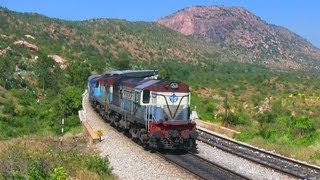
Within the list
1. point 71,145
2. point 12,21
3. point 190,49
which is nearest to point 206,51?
point 190,49

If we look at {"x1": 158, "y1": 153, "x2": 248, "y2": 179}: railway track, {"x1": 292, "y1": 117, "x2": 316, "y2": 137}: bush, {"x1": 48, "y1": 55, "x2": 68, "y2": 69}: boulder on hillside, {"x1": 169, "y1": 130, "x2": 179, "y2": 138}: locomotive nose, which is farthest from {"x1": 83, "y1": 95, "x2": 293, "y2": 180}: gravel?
{"x1": 48, "y1": 55, "x2": 68, "y2": 69}: boulder on hillside

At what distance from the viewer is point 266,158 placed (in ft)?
77.5

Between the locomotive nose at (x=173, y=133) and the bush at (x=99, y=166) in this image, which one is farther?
the locomotive nose at (x=173, y=133)

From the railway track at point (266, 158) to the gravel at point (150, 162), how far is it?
38 cm

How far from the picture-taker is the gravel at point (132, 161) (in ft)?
62.3

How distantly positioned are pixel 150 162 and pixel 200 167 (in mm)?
2289

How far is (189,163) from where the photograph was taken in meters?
21.5

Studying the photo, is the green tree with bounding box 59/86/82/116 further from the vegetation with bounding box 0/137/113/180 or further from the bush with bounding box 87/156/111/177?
the bush with bounding box 87/156/111/177

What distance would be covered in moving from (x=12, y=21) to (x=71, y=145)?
97.4 metres

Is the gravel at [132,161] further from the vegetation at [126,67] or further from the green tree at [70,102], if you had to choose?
the green tree at [70,102]

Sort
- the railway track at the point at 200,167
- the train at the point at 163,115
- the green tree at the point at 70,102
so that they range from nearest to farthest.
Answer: the railway track at the point at 200,167 → the train at the point at 163,115 → the green tree at the point at 70,102

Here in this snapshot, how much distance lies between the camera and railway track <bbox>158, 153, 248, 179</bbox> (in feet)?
61.1

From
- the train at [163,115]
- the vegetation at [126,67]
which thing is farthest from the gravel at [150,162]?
the vegetation at [126,67]

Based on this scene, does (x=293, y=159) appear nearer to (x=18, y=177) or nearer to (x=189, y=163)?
(x=189, y=163)
